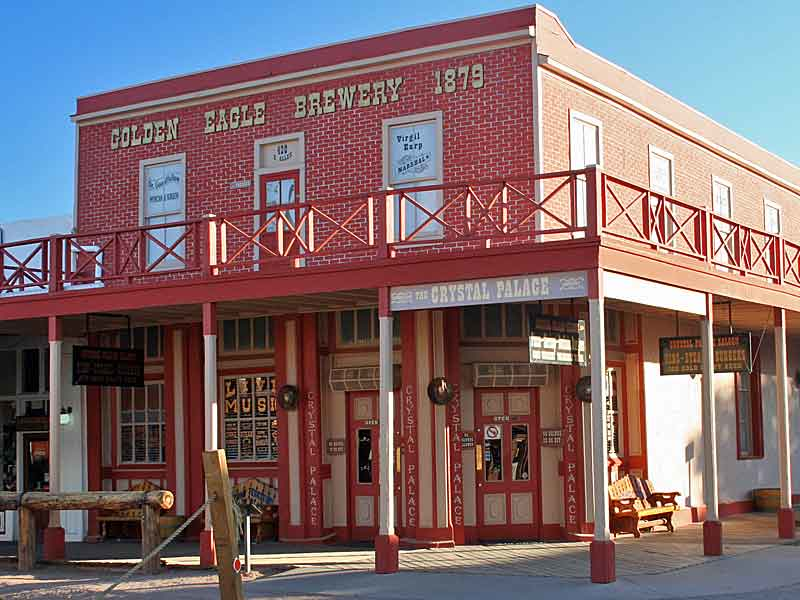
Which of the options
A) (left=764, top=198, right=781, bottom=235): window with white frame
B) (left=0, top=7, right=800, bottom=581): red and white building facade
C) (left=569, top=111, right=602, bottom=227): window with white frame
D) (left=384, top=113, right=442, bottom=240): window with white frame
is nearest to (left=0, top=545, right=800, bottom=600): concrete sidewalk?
(left=0, top=7, right=800, bottom=581): red and white building facade

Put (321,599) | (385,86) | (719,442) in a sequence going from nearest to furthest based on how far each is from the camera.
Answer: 1. (321,599)
2. (385,86)
3. (719,442)

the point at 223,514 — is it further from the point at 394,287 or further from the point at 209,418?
the point at 209,418

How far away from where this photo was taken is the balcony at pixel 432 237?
13.7 meters

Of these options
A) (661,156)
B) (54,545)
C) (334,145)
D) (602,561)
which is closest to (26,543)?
(54,545)

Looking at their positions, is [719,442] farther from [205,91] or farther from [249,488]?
[205,91]

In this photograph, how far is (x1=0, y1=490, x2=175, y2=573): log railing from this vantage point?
14750 mm

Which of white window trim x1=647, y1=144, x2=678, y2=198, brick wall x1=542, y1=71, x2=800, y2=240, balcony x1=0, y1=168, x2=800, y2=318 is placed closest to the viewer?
balcony x1=0, y1=168, x2=800, y2=318

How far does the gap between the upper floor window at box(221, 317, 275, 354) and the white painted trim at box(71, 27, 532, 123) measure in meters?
3.58

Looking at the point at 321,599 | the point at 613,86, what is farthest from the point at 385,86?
the point at 321,599

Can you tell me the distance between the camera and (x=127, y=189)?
65.1 ft

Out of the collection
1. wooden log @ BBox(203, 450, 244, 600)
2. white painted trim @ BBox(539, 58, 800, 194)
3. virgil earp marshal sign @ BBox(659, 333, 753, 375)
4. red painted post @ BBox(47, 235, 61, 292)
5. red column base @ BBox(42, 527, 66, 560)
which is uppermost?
white painted trim @ BBox(539, 58, 800, 194)

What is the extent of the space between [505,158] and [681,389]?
5865 millimetres

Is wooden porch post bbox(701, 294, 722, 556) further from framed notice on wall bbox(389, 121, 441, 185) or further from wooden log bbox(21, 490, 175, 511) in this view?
wooden log bbox(21, 490, 175, 511)

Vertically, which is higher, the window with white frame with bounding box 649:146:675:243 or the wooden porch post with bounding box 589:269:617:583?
the window with white frame with bounding box 649:146:675:243
